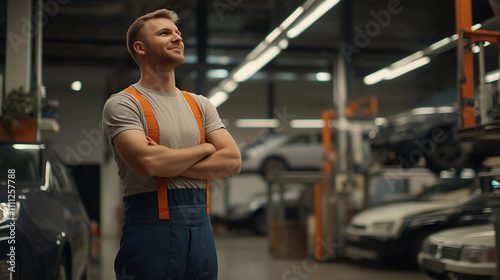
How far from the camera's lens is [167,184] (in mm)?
1840

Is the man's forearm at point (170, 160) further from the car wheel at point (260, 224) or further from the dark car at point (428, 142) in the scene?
the car wheel at point (260, 224)

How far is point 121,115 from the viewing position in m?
1.82

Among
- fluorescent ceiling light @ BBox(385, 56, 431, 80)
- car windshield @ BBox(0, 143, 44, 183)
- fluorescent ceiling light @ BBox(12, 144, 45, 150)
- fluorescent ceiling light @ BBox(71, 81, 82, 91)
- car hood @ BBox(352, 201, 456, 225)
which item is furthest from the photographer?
fluorescent ceiling light @ BBox(71, 81, 82, 91)

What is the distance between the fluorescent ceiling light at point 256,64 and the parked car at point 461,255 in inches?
177

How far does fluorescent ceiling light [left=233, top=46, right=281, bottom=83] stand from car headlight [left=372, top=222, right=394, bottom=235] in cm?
302

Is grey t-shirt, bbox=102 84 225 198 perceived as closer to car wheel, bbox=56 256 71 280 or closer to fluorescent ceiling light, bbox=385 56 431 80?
car wheel, bbox=56 256 71 280

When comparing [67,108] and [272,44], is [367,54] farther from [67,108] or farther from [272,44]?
[67,108]

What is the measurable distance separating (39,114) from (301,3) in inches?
132

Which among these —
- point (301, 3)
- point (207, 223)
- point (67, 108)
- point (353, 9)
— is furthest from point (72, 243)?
point (67, 108)

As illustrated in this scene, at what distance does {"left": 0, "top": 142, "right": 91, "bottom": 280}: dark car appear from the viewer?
2.90 meters

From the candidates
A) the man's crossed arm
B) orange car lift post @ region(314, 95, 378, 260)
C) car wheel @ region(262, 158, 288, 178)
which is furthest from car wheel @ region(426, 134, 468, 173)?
car wheel @ region(262, 158, 288, 178)
